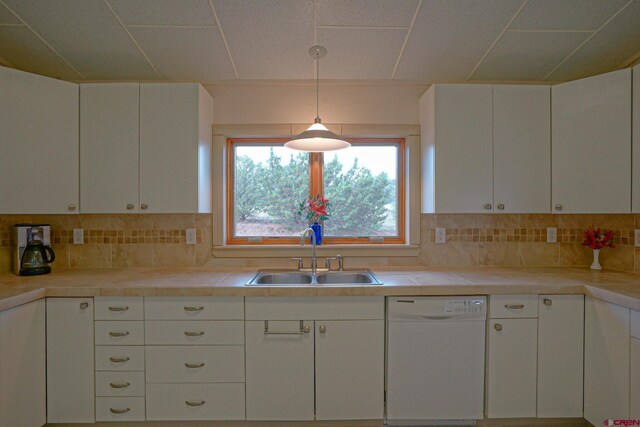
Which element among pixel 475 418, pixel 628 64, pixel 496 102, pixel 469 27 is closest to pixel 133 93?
pixel 469 27

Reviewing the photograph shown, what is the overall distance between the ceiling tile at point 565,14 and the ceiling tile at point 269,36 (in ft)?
4.02

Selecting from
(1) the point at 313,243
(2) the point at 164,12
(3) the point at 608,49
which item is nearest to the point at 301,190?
(1) the point at 313,243

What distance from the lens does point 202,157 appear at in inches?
83.2

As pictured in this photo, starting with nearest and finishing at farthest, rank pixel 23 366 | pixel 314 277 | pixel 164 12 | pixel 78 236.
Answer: pixel 23 366 → pixel 164 12 → pixel 314 277 → pixel 78 236

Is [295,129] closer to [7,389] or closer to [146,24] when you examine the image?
[146,24]

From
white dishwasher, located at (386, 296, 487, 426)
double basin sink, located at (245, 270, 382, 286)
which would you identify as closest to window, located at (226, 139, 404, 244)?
double basin sink, located at (245, 270, 382, 286)

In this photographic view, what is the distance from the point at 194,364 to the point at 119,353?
0.42m

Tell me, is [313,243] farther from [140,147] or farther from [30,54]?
[30,54]

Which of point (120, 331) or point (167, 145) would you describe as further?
point (167, 145)

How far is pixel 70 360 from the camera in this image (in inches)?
67.4

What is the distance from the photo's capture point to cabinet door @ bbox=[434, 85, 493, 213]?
2033 mm

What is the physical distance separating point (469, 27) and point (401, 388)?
2.14 m

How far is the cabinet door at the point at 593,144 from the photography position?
1.89m

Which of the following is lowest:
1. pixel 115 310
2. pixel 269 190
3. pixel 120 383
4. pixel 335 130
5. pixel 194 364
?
pixel 120 383
